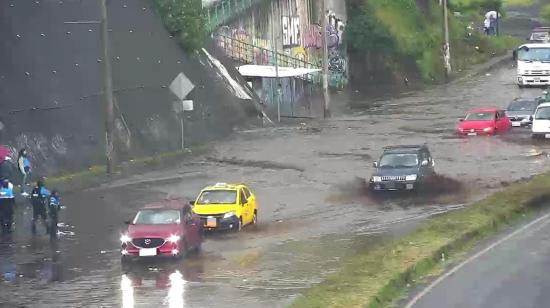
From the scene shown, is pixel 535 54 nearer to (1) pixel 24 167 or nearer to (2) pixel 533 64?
(2) pixel 533 64

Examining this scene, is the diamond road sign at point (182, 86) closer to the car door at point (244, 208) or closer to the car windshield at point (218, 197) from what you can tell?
the car windshield at point (218, 197)

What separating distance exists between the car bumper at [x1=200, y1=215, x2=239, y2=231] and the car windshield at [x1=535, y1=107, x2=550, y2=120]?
2401 cm

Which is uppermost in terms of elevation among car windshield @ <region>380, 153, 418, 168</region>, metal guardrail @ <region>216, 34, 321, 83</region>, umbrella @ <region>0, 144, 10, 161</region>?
metal guardrail @ <region>216, 34, 321, 83</region>

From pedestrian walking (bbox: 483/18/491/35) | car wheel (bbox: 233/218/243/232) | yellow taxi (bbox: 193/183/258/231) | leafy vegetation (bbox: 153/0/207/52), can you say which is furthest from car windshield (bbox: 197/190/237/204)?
pedestrian walking (bbox: 483/18/491/35)

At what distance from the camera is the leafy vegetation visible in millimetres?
56344

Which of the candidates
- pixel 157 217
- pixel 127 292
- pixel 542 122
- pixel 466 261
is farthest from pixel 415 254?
pixel 542 122

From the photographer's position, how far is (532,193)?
36.3m

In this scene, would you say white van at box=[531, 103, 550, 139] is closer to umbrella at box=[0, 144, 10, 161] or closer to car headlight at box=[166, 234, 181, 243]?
umbrella at box=[0, 144, 10, 161]

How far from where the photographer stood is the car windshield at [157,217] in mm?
29484

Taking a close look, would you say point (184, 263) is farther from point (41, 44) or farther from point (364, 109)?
point (364, 109)

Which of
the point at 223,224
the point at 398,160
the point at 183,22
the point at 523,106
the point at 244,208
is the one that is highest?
the point at 183,22

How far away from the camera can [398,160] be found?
135ft

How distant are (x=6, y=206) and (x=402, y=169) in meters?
13.7

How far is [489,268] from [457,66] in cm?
6582
